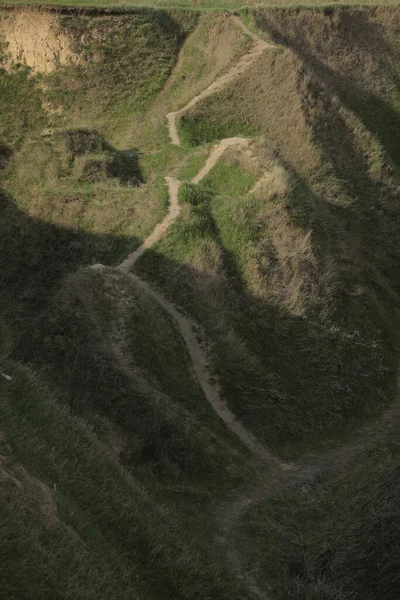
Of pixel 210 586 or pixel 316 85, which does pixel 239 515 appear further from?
pixel 316 85

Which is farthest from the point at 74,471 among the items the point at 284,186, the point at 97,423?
the point at 284,186

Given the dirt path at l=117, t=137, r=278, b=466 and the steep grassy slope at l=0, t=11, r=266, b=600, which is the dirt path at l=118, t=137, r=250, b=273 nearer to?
the dirt path at l=117, t=137, r=278, b=466

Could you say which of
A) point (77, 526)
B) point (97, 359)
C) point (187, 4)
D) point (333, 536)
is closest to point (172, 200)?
point (97, 359)

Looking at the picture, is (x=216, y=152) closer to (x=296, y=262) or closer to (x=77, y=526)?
(x=296, y=262)

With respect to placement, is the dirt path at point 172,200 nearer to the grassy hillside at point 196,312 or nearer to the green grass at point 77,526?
the grassy hillside at point 196,312

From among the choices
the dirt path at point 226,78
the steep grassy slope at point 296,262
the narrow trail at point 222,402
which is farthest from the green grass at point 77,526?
the dirt path at point 226,78

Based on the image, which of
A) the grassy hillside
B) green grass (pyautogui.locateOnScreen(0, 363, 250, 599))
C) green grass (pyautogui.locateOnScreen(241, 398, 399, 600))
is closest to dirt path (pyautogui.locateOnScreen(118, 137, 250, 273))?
the grassy hillside

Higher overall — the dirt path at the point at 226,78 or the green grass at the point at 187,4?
the green grass at the point at 187,4
